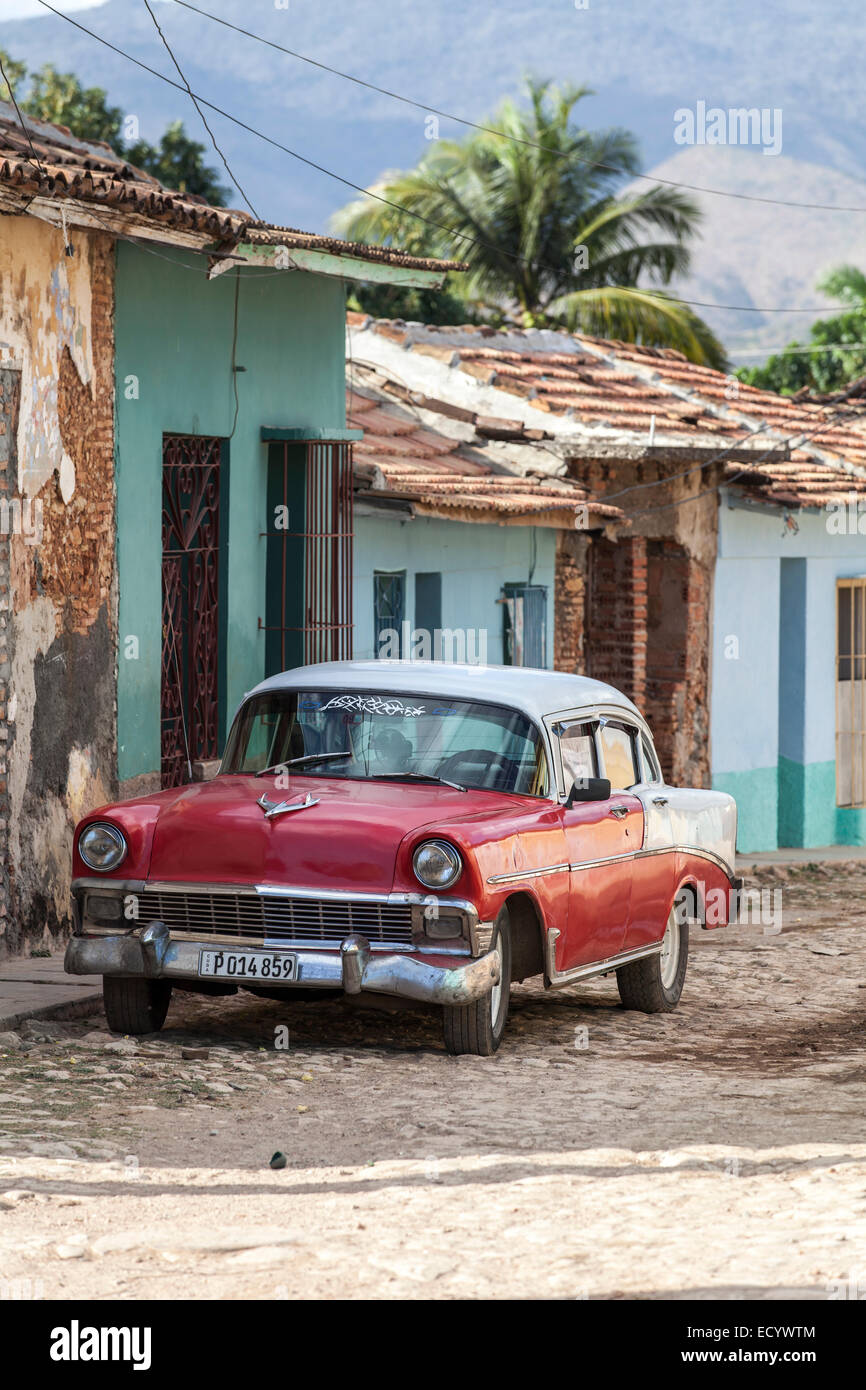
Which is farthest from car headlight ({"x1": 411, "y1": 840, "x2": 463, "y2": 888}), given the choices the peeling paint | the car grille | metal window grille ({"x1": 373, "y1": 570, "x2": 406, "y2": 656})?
metal window grille ({"x1": 373, "y1": 570, "x2": 406, "y2": 656})

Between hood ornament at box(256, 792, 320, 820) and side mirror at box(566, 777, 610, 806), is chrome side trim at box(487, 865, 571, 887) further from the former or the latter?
hood ornament at box(256, 792, 320, 820)

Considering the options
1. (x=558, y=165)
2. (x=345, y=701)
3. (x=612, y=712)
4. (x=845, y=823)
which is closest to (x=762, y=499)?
(x=845, y=823)

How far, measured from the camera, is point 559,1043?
8750 millimetres

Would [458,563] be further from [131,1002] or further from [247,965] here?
[247,965]

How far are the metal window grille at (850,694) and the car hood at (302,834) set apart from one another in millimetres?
12892

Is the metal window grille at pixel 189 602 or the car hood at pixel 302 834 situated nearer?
the car hood at pixel 302 834

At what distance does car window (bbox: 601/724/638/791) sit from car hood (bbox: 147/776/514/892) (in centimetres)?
129

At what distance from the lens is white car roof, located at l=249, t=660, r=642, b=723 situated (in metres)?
8.83

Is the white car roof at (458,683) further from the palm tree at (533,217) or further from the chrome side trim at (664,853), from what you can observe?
the palm tree at (533,217)

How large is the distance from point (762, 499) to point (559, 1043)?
10561mm

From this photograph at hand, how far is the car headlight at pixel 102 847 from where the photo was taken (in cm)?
815

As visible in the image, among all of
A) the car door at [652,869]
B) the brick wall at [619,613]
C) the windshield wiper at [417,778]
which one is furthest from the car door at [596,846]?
the brick wall at [619,613]
